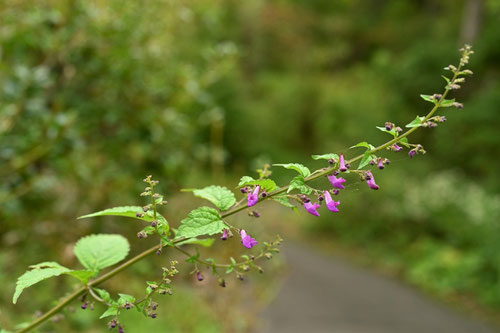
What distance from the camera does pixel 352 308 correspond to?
8414 millimetres

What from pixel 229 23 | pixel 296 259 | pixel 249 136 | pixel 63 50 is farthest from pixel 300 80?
pixel 63 50

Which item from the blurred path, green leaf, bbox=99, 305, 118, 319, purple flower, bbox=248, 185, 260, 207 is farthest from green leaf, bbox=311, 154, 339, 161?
the blurred path

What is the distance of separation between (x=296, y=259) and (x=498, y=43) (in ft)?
20.5

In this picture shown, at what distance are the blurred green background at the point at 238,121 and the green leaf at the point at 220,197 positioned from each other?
0.24 metres

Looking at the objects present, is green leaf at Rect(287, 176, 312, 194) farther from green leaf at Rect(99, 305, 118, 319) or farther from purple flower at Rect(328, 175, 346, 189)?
green leaf at Rect(99, 305, 118, 319)

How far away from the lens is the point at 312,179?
35.0 inches

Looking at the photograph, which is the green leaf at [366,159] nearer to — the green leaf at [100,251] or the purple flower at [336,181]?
the purple flower at [336,181]

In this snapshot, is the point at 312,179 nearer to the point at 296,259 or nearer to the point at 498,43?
the point at 498,43

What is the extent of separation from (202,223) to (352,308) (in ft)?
26.8

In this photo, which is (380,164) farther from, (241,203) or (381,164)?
(241,203)

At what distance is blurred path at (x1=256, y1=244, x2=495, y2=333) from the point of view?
750cm

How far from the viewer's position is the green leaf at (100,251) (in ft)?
3.52

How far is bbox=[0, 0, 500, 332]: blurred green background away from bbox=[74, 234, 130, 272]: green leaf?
574 mm

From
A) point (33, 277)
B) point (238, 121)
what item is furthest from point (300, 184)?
point (238, 121)
